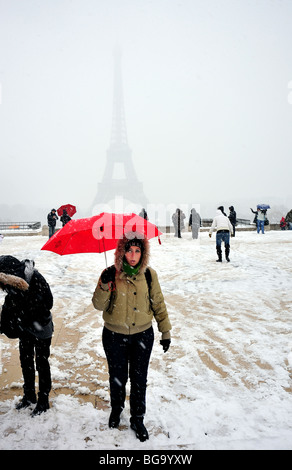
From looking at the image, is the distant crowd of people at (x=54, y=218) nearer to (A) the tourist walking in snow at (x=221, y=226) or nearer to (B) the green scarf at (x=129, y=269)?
(A) the tourist walking in snow at (x=221, y=226)

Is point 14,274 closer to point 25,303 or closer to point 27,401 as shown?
point 25,303

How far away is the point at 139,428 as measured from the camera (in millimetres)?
2498

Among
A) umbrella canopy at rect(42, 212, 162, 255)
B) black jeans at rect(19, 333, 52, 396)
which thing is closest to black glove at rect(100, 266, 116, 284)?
umbrella canopy at rect(42, 212, 162, 255)

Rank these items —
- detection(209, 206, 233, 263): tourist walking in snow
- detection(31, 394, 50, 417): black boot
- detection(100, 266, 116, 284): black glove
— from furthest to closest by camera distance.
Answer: detection(209, 206, 233, 263): tourist walking in snow → detection(31, 394, 50, 417): black boot → detection(100, 266, 116, 284): black glove

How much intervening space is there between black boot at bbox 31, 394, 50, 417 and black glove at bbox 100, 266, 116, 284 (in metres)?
1.32

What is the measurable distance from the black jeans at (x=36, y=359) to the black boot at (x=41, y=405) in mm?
46

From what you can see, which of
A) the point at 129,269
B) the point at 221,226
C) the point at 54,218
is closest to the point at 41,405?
the point at 129,269

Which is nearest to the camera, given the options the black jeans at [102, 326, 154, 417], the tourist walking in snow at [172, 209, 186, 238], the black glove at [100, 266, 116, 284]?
the black glove at [100, 266, 116, 284]

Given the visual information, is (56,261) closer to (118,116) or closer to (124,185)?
(124,185)

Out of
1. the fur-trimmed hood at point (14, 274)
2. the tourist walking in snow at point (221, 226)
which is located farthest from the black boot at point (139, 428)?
the tourist walking in snow at point (221, 226)

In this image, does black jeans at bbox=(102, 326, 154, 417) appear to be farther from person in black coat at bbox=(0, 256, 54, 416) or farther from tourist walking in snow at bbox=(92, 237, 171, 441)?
person in black coat at bbox=(0, 256, 54, 416)

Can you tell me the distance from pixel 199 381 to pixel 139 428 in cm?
104

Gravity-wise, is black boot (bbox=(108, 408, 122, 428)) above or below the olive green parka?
below

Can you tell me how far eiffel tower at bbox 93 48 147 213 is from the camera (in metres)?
60.5
